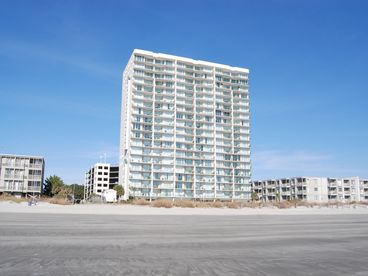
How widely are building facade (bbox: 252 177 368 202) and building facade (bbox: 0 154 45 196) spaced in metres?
80.1

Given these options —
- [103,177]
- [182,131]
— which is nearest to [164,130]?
[182,131]

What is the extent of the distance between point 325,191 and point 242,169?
4303cm

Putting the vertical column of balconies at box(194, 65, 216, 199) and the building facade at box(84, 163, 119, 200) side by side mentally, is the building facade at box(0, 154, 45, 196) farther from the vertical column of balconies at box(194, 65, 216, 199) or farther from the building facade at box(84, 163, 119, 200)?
the building facade at box(84, 163, 119, 200)

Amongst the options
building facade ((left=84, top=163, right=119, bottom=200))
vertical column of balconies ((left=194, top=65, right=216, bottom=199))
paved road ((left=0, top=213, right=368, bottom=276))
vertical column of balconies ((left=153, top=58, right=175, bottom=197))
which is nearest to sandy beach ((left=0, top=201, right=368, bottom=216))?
paved road ((left=0, top=213, right=368, bottom=276))

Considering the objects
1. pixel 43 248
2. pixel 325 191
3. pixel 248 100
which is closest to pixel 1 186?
pixel 248 100

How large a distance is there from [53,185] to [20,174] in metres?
10.4

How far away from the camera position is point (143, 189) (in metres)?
103

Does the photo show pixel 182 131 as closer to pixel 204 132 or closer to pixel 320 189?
pixel 204 132

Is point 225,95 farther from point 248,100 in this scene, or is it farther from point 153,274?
point 153,274

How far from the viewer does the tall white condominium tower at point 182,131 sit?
10650 cm

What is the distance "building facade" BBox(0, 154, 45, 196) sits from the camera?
315 feet

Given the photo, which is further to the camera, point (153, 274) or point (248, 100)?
point (248, 100)

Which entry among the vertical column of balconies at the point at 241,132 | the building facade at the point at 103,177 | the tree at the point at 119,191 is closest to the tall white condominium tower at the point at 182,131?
the vertical column of balconies at the point at 241,132

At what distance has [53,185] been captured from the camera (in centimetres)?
9650
